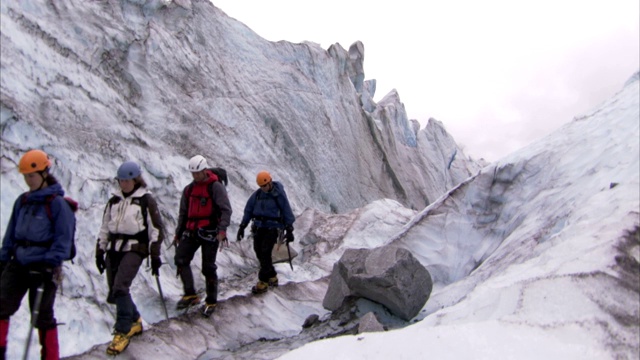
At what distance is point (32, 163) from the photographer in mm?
4691

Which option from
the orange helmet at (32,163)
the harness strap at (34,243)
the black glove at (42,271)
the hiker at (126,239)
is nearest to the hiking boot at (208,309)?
the hiker at (126,239)

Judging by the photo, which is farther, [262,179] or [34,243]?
[262,179]

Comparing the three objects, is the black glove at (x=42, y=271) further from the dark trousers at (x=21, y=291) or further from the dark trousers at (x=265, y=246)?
the dark trousers at (x=265, y=246)

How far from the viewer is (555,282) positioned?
422 centimetres

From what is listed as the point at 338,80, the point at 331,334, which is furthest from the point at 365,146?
the point at 331,334

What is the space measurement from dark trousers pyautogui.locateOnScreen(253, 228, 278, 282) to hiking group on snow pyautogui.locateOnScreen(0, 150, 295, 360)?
0.11ft

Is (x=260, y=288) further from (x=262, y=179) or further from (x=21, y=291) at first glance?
(x=21, y=291)

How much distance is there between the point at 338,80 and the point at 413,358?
19.6 m

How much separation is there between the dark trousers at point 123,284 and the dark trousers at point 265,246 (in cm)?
300

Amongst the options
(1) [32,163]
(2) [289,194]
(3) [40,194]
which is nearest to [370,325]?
(3) [40,194]

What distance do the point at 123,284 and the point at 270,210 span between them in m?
3.26

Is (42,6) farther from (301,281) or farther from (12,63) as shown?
(301,281)

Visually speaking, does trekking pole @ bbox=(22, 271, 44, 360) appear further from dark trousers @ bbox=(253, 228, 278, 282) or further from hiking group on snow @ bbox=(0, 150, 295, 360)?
dark trousers @ bbox=(253, 228, 278, 282)

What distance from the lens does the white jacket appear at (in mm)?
5629
